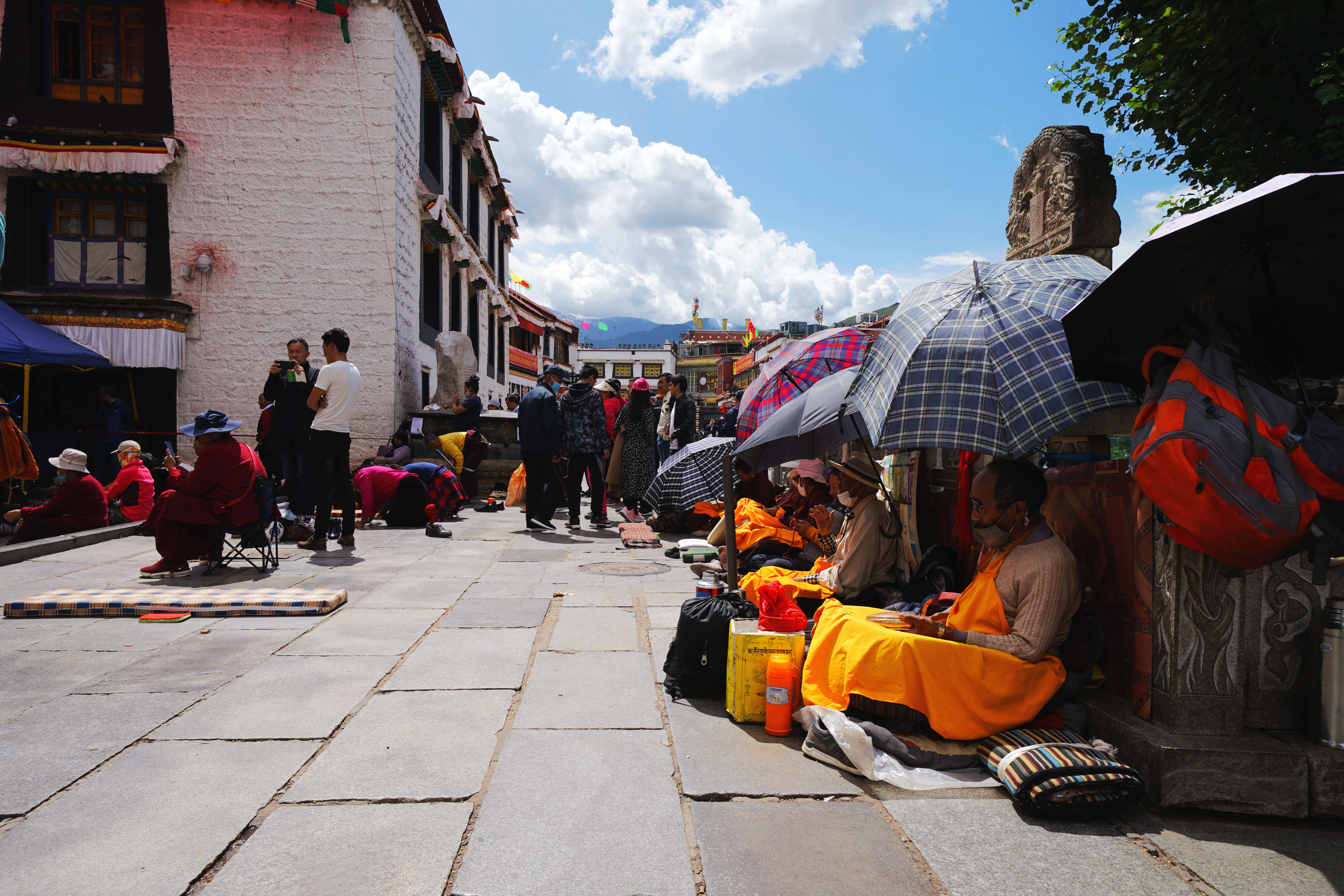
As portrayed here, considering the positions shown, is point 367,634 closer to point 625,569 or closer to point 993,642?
point 625,569

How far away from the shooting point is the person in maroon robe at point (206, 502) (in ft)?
19.6

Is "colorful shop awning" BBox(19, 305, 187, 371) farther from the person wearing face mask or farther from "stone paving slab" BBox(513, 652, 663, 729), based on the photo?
the person wearing face mask

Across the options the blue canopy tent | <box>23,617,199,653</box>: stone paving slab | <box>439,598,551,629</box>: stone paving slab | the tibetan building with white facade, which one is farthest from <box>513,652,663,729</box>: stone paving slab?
the tibetan building with white facade

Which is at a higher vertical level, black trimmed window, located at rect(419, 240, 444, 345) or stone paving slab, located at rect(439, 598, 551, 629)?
black trimmed window, located at rect(419, 240, 444, 345)

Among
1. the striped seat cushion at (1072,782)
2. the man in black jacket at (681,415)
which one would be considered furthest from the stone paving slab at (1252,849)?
the man in black jacket at (681,415)

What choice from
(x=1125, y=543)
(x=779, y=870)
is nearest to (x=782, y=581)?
(x=1125, y=543)

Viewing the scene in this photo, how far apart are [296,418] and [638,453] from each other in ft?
14.6

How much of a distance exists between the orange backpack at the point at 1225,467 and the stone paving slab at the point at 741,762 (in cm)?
145

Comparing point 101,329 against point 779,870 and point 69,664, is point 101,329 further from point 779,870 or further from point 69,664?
point 779,870

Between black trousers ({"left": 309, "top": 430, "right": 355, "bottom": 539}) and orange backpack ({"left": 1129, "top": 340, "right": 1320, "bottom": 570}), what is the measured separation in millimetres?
6547

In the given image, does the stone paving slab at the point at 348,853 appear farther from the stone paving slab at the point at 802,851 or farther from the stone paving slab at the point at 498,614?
the stone paving slab at the point at 498,614

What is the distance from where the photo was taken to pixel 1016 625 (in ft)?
9.93

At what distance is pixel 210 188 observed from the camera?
1272 centimetres

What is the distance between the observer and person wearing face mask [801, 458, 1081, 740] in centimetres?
297
